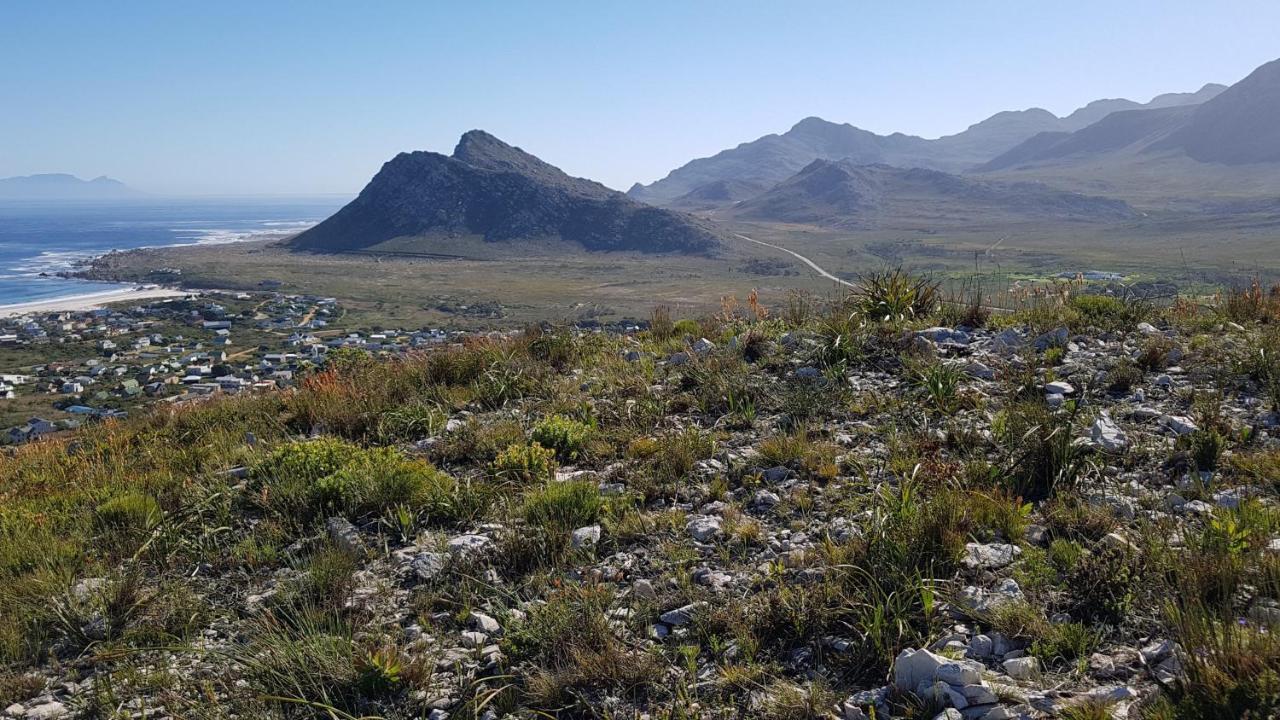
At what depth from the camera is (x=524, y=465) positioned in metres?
6.75

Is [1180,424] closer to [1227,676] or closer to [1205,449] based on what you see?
[1205,449]

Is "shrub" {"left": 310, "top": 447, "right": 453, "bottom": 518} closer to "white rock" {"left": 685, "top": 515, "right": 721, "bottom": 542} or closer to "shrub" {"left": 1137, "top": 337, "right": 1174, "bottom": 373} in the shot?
"white rock" {"left": 685, "top": 515, "right": 721, "bottom": 542}

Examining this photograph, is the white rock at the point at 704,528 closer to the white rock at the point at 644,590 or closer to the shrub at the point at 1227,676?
the white rock at the point at 644,590

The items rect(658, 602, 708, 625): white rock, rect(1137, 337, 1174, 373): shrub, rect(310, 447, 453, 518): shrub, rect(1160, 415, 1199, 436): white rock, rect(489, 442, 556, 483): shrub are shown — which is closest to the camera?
rect(658, 602, 708, 625): white rock

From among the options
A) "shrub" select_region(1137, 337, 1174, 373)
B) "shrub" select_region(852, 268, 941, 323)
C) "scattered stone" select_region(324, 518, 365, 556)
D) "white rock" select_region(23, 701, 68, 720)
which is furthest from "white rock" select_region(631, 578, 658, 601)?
"shrub" select_region(852, 268, 941, 323)

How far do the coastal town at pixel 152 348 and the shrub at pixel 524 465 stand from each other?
1016 inches

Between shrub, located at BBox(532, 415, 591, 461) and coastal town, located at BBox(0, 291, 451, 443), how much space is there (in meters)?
25.4

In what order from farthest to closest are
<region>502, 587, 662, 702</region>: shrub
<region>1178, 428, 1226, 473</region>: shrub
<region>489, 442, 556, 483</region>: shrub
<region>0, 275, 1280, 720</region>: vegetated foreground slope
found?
<region>489, 442, 556, 483</region>: shrub, <region>1178, 428, 1226, 473</region>: shrub, <region>502, 587, 662, 702</region>: shrub, <region>0, 275, 1280, 720</region>: vegetated foreground slope

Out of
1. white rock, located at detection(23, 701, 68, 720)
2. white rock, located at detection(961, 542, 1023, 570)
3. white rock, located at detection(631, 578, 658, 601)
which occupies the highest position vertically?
white rock, located at detection(961, 542, 1023, 570)

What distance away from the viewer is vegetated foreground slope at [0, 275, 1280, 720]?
3748 mm

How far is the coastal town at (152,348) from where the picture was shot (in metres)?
44.2

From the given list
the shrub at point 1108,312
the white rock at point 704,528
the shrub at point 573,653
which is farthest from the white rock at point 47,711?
the shrub at point 1108,312

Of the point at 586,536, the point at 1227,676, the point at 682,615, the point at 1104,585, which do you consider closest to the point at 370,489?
the point at 586,536

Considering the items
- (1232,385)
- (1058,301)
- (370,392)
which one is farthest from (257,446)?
(1058,301)
